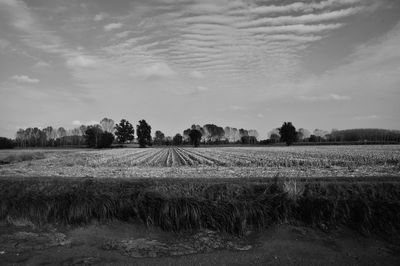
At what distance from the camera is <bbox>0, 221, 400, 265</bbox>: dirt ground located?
593 cm

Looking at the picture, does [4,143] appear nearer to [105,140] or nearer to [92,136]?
[92,136]

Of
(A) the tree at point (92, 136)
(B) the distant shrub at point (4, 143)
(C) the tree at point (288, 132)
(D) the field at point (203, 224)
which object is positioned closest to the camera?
(D) the field at point (203, 224)

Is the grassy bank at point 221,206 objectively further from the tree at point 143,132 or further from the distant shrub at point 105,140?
the tree at point 143,132

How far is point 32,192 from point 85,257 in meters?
3.45

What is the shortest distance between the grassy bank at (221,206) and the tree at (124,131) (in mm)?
144533

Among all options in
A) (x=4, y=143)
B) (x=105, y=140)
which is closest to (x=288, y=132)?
(x=105, y=140)

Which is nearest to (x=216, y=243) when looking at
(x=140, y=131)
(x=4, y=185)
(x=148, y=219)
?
(x=148, y=219)

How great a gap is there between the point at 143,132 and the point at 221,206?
142615mm

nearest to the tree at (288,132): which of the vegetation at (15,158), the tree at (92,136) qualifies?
the tree at (92,136)

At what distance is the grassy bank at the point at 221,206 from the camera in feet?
23.6

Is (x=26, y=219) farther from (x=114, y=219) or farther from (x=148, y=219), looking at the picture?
(x=148, y=219)

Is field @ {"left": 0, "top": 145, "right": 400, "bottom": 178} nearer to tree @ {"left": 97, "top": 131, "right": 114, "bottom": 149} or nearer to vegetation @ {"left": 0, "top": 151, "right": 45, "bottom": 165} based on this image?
vegetation @ {"left": 0, "top": 151, "right": 45, "bottom": 165}

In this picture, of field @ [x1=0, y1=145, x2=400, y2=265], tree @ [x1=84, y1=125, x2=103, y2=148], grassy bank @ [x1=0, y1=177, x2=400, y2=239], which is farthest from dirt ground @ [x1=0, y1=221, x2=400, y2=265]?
tree @ [x1=84, y1=125, x2=103, y2=148]

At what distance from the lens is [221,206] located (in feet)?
24.3
